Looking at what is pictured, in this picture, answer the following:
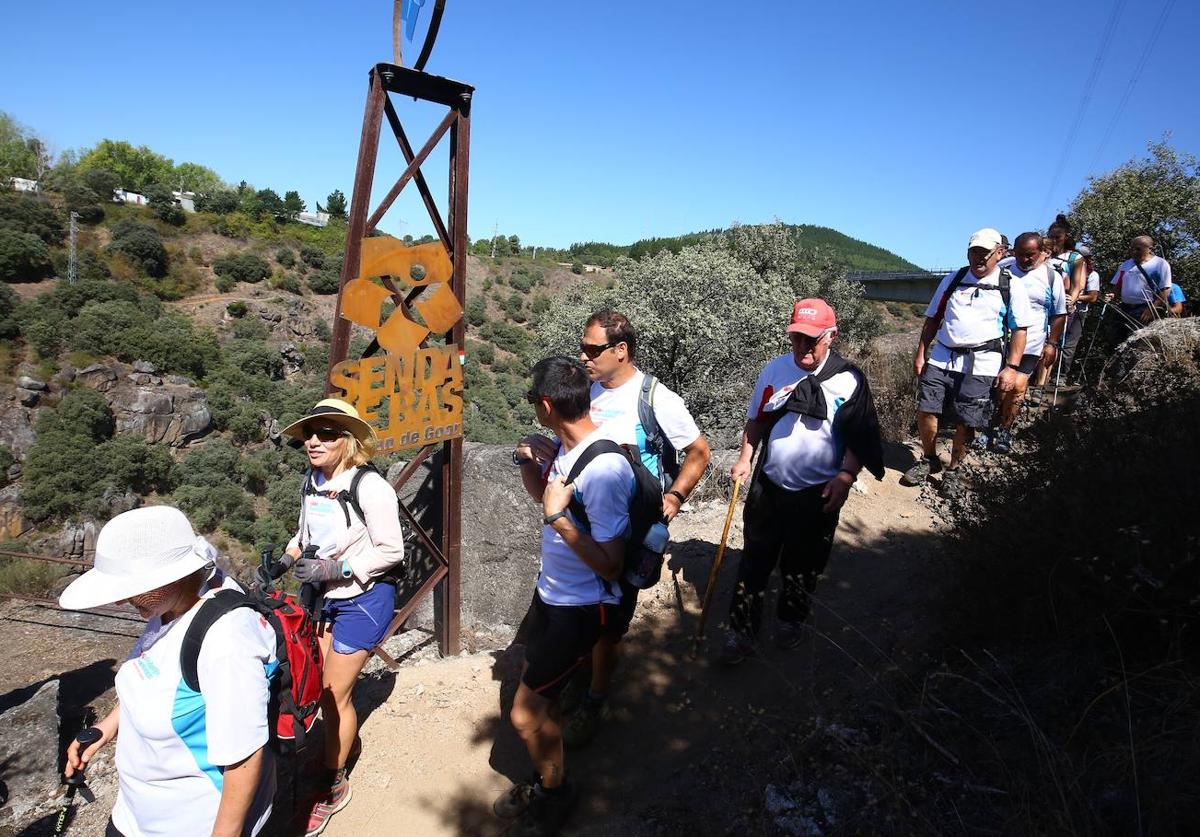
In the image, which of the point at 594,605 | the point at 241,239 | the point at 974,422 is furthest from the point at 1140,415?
the point at 241,239

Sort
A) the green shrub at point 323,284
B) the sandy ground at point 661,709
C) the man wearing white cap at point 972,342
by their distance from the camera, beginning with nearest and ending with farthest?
the sandy ground at point 661,709 < the man wearing white cap at point 972,342 < the green shrub at point 323,284

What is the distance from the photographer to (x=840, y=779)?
2324mm

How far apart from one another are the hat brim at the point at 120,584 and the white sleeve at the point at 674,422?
1818 mm

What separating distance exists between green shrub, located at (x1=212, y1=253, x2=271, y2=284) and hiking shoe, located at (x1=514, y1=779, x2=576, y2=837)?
1572 inches

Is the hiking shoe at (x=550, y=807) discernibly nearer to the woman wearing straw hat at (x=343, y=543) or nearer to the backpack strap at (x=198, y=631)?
the woman wearing straw hat at (x=343, y=543)

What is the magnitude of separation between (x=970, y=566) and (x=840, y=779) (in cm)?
115

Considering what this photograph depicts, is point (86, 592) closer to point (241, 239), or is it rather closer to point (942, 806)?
point (942, 806)

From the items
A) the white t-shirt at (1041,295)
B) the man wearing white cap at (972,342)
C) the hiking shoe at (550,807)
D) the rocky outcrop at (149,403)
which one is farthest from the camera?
the rocky outcrop at (149,403)

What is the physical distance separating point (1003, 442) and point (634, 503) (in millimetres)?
2302

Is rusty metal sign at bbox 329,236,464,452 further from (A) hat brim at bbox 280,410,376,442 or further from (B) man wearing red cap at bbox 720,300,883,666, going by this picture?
(B) man wearing red cap at bbox 720,300,883,666

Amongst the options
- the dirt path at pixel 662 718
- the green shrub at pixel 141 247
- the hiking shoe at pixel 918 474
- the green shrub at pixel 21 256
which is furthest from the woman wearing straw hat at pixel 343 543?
the green shrub at pixel 141 247

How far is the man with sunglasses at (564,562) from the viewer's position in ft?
6.93

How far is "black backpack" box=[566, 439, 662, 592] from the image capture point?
7.00 feet

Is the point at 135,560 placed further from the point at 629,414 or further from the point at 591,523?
the point at 629,414
